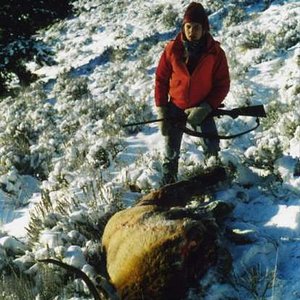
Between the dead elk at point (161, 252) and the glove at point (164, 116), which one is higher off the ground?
the glove at point (164, 116)

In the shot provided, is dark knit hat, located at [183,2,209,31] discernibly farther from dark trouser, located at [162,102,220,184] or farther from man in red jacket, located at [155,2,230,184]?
dark trouser, located at [162,102,220,184]

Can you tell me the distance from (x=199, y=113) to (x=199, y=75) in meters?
0.35

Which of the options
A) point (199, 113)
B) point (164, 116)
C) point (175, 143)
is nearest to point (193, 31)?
point (199, 113)

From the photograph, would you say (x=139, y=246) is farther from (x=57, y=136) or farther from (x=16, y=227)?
(x=57, y=136)

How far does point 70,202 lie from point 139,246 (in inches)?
81.1

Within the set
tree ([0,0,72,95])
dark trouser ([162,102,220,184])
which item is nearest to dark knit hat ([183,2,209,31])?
dark trouser ([162,102,220,184])

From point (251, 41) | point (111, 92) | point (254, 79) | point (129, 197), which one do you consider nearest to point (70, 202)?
point (129, 197)

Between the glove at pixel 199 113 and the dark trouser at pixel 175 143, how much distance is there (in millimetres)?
211

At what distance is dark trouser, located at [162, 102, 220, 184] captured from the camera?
186 inches

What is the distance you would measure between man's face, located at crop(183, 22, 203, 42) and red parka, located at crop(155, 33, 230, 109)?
104 millimetres

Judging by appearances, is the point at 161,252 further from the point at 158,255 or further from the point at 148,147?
the point at 148,147

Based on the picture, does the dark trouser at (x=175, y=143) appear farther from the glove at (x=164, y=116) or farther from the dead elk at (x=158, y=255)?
the dead elk at (x=158, y=255)

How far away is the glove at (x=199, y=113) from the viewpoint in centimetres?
441

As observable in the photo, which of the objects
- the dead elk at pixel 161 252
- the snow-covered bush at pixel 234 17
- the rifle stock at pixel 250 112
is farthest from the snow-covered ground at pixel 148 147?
the rifle stock at pixel 250 112
